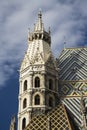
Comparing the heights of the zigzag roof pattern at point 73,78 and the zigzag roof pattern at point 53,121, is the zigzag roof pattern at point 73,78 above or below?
above

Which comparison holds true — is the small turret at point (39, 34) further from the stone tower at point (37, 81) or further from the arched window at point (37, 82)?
the arched window at point (37, 82)

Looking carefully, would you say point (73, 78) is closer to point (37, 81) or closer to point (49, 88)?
point (49, 88)

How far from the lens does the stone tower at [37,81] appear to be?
1452 inches

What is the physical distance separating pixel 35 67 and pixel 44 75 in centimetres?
108

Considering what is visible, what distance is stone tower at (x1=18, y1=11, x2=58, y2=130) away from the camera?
36.9 m

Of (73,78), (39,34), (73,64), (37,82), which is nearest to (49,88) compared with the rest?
(37,82)

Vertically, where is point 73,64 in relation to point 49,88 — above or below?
above

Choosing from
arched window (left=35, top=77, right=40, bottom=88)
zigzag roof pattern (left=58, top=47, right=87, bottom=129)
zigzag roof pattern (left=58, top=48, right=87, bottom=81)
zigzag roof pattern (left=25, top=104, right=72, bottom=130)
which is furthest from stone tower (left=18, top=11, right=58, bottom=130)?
zigzag roof pattern (left=58, top=48, right=87, bottom=81)

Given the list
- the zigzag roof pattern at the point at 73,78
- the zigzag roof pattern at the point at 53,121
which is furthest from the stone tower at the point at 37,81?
the zigzag roof pattern at the point at 73,78

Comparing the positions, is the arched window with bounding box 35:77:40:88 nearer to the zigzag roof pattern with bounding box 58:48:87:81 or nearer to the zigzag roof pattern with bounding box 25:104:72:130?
the zigzag roof pattern with bounding box 58:48:87:81

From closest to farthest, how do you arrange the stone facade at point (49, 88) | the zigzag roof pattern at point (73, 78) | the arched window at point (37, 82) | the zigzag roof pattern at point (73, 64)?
the stone facade at point (49, 88)
the zigzag roof pattern at point (73, 78)
the arched window at point (37, 82)
the zigzag roof pattern at point (73, 64)

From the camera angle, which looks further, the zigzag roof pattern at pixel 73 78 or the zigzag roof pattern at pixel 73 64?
the zigzag roof pattern at pixel 73 64

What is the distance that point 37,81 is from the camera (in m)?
38.2

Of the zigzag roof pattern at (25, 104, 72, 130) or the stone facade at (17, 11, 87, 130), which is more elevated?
the stone facade at (17, 11, 87, 130)
